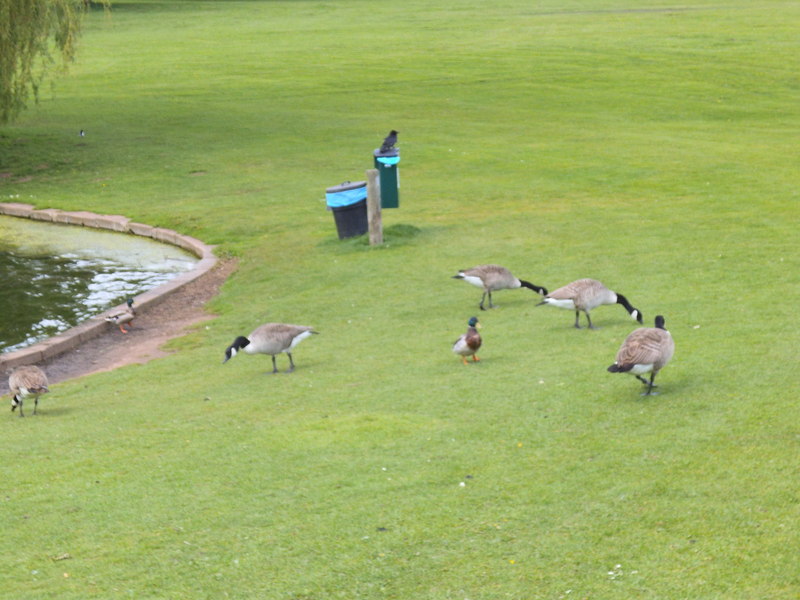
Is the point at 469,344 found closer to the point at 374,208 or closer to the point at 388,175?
the point at 374,208

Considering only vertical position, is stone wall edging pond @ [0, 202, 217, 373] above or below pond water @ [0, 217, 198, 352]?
above

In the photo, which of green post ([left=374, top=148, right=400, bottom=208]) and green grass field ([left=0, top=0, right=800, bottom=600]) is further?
green post ([left=374, top=148, right=400, bottom=208])

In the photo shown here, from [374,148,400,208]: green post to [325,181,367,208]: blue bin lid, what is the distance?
2.39 feet

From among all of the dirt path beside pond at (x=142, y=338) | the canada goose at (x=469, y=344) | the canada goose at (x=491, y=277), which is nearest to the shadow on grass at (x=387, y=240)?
the dirt path beside pond at (x=142, y=338)

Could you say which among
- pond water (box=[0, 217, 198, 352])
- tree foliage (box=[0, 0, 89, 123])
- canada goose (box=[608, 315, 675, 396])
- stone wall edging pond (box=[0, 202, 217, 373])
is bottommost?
pond water (box=[0, 217, 198, 352])

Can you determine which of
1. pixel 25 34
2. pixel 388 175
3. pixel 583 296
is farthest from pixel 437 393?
pixel 25 34

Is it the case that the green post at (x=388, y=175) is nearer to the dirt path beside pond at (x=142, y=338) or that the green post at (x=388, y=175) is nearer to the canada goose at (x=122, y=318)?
the dirt path beside pond at (x=142, y=338)

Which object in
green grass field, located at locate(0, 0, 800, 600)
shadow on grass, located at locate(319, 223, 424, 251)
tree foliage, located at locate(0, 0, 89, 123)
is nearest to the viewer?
green grass field, located at locate(0, 0, 800, 600)

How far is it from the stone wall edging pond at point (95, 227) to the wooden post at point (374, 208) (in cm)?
385

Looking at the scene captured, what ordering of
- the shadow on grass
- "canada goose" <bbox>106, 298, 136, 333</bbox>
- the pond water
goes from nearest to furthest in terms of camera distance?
"canada goose" <bbox>106, 298, 136, 333</bbox> < the pond water < the shadow on grass

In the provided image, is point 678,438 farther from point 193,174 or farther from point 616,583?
point 193,174

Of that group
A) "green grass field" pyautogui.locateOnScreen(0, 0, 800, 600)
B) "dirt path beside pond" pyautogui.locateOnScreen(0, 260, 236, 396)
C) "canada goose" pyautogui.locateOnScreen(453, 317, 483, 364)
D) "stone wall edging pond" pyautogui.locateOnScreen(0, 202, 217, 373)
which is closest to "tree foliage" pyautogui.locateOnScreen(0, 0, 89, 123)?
"green grass field" pyautogui.locateOnScreen(0, 0, 800, 600)

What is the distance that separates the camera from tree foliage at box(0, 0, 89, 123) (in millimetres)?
32188

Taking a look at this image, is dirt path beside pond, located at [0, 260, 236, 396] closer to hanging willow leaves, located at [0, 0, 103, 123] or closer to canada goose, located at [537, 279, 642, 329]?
canada goose, located at [537, 279, 642, 329]
